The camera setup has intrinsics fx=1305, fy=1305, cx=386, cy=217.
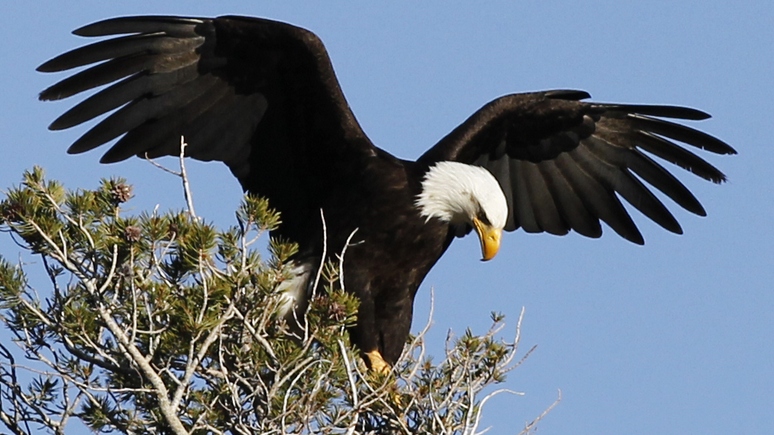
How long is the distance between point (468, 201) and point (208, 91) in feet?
4.70

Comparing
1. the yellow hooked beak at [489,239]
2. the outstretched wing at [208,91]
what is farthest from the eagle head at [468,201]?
the outstretched wing at [208,91]

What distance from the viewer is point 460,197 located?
260 inches

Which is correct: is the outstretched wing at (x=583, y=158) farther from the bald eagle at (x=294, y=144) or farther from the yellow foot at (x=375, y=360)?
the yellow foot at (x=375, y=360)

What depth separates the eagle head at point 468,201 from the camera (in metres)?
6.54

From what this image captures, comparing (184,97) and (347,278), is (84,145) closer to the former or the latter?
(184,97)

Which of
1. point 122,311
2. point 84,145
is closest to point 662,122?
point 84,145

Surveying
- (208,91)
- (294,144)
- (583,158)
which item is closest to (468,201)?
(294,144)

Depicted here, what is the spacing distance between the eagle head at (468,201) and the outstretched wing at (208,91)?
1.31 feet

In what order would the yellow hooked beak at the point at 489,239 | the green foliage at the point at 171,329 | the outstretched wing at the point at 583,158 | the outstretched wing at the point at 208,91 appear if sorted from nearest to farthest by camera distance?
the green foliage at the point at 171,329 → the outstretched wing at the point at 208,91 → the yellow hooked beak at the point at 489,239 → the outstretched wing at the point at 583,158

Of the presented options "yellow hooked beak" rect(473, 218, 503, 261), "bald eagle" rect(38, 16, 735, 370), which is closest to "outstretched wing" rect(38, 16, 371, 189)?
"bald eagle" rect(38, 16, 735, 370)

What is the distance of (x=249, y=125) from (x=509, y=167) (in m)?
1.72

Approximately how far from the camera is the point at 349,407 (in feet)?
16.2

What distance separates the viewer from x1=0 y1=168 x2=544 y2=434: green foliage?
15.1 ft

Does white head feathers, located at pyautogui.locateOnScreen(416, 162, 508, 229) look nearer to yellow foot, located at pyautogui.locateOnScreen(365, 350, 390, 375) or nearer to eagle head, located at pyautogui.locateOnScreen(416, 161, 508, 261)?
eagle head, located at pyautogui.locateOnScreen(416, 161, 508, 261)
